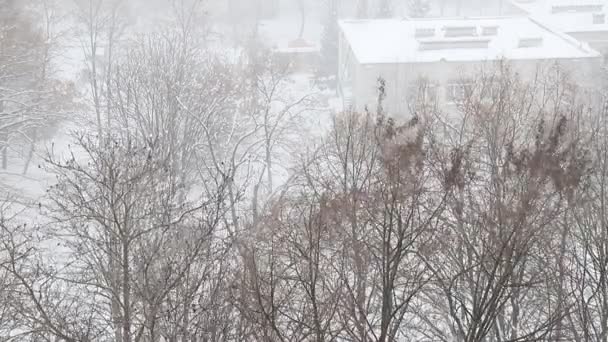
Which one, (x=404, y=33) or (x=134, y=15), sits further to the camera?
(x=134, y=15)

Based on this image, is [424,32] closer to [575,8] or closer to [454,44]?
[454,44]

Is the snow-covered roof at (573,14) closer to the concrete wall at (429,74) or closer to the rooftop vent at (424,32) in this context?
the rooftop vent at (424,32)

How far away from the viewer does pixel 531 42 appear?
32094 millimetres

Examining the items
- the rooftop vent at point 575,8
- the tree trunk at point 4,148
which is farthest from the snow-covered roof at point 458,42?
the tree trunk at point 4,148

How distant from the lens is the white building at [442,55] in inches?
1170

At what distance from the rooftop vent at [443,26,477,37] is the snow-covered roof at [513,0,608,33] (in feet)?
28.9

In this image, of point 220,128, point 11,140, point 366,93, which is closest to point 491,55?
point 366,93

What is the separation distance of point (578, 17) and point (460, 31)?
543 inches

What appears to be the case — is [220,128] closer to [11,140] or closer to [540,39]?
[11,140]

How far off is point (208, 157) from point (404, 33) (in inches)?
699

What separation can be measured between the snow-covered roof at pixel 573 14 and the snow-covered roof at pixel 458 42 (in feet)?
15.5

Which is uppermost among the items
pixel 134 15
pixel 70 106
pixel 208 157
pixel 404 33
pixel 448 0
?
pixel 448 0

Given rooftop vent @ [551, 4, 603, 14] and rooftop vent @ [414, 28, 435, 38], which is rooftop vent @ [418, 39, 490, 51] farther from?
rooftop vent @ [551, 4, 603, 14]

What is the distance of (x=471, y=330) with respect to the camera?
253 inches
